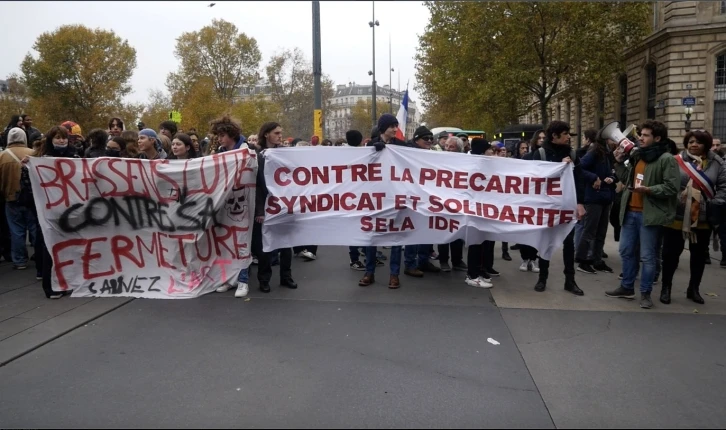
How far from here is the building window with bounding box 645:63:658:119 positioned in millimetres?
30359

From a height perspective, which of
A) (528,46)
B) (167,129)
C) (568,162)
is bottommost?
(568,162)

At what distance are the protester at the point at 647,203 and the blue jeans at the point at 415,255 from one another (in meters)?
2.46

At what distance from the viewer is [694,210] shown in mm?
5719

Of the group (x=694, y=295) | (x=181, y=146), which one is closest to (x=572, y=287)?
(x=694, y=295)

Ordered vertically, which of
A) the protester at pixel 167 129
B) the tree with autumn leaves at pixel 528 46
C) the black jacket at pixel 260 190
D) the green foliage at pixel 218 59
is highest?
the green foliage at pixel 218 59

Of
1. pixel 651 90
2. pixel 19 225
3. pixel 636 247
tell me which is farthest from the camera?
pixel 651 90

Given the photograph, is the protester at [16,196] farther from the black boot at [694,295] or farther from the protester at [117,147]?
the black boot at [694,295]

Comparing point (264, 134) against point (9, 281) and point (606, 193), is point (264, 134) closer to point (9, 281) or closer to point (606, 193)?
point (9, 281)

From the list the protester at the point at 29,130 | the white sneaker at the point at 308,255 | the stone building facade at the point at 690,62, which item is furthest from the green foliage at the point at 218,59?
the white sneaker at the point at 308,255

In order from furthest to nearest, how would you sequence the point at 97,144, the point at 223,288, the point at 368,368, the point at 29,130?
the point at 29,130, the point at 97,144, the point at 223,288, the point at 368,368

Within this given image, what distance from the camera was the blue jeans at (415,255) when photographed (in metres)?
7.14

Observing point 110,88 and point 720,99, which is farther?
point 110,88

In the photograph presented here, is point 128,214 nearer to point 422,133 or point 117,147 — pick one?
point 117,147

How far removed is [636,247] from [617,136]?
140 cm
